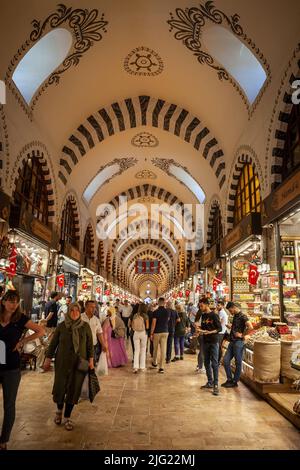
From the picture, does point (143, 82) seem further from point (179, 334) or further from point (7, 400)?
point (7, 400)

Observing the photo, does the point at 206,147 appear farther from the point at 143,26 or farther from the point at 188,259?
the point at 188,259

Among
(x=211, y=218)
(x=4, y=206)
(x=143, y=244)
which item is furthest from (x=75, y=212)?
(x=143, y=244)

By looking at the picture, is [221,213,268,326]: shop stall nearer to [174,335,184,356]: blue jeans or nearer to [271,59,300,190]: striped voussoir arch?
[271,59,300,190]: striped voussoir arch

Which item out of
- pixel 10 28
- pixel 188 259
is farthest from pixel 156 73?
pixel 188 259

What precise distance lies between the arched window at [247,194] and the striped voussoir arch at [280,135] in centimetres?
133

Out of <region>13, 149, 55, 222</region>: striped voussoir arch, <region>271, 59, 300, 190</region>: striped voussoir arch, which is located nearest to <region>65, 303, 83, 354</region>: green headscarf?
<region>271, 59, 300, 190</region>: striped voussoir arch

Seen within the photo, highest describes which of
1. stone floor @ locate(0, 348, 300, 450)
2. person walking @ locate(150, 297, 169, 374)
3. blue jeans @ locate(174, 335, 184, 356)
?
person walking @ locate(150, 297, 169, 374)

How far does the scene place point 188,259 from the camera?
18.4 m

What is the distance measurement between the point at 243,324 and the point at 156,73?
663 centimetres

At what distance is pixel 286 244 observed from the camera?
21.9ft

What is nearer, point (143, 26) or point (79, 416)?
point (79, 416)

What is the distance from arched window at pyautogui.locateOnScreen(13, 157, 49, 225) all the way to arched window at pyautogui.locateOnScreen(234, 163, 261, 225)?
5.31m

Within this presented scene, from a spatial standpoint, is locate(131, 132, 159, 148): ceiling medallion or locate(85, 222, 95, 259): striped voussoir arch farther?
locate(85, 222, 95, 259): striped voussoir arch

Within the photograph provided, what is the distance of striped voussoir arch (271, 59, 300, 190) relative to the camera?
19.6ft
